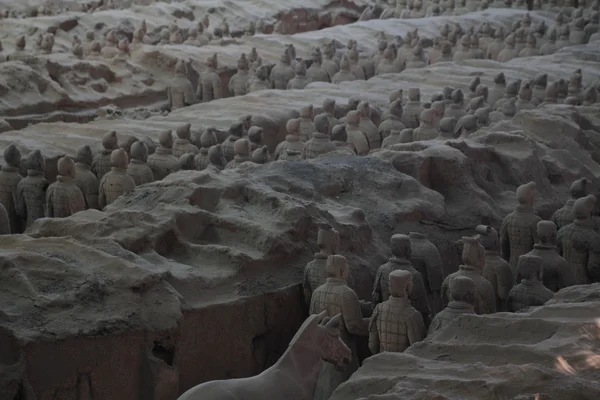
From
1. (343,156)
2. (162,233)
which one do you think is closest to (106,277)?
(162,233)

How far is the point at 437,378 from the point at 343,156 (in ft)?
13.9

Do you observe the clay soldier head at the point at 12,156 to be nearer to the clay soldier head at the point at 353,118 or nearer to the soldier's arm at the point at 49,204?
the soldier's arm at the point at 49,204

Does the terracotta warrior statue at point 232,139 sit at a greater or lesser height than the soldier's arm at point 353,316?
lesser

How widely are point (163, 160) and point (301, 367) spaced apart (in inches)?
177

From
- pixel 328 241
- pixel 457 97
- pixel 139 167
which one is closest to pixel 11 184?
pixel 139 167

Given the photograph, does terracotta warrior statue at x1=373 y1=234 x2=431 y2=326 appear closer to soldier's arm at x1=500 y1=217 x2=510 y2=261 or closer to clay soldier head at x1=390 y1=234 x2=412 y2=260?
clay soldier head at x1=390 y1=234 x2=412 y2=260

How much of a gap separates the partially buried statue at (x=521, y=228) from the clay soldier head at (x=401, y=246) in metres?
1.46

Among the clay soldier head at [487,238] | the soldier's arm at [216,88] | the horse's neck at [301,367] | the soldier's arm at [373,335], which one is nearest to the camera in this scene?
the horse's neck at [301,367]

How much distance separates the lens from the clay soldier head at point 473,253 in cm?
641

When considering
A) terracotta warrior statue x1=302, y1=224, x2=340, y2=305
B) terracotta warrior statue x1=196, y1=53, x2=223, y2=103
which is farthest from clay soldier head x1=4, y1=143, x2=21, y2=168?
terracotta warrior statue x1=196, y1=53, x2=223, y2=103

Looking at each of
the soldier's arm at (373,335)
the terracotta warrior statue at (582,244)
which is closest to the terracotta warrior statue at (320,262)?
the soldier's arm at (373,335)

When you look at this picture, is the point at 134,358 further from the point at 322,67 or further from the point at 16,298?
the point at 322,67

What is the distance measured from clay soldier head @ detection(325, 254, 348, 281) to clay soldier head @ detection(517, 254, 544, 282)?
46.3 inches

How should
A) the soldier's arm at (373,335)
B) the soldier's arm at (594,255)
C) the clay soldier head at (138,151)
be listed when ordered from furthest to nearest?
the clay soldier head at (138,151), the soldier's arm at (594,255), the soldier's arm at (373,335)
